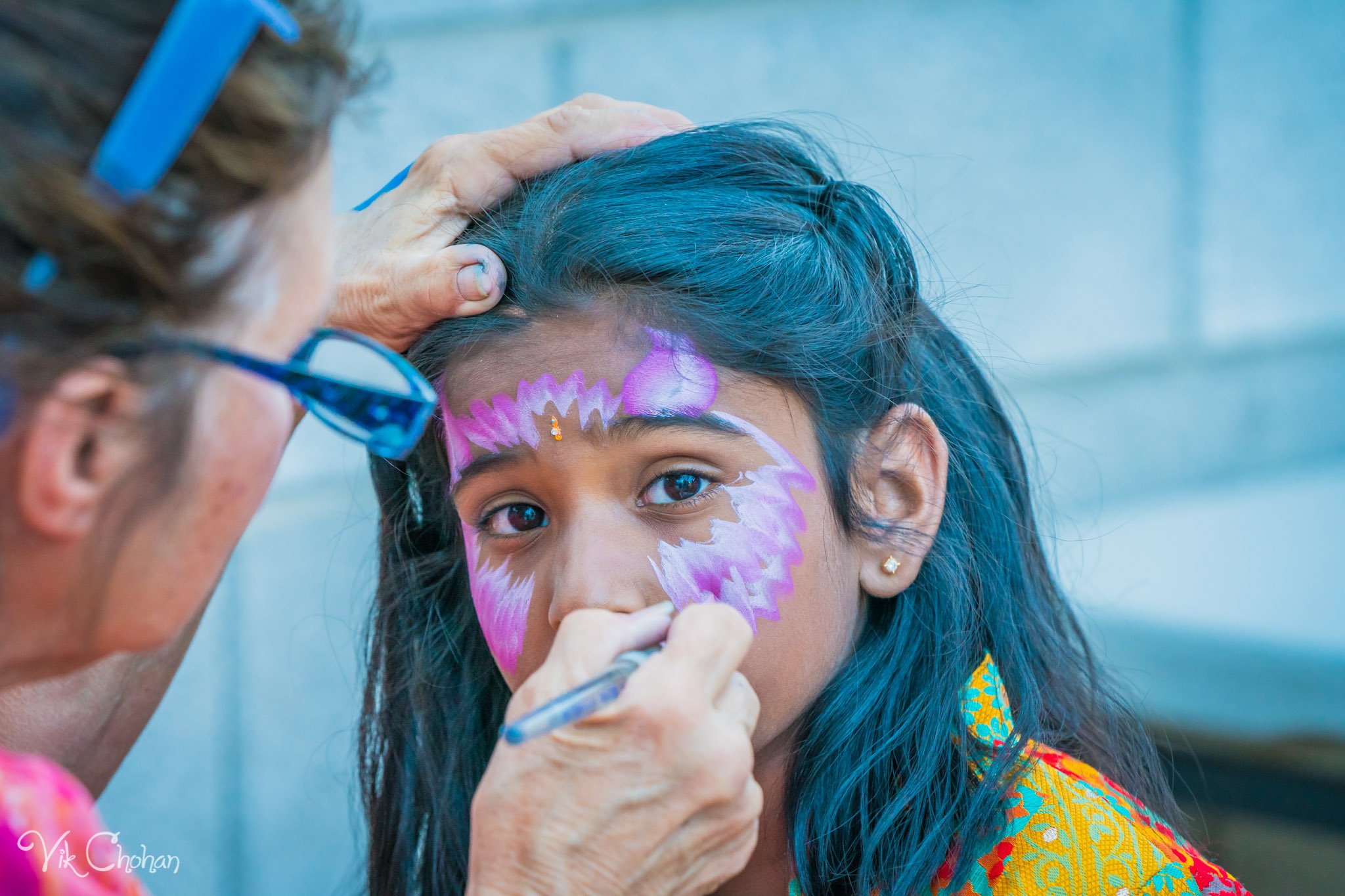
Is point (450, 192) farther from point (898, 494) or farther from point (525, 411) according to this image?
point (898, 494)

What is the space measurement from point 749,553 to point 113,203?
78 cm

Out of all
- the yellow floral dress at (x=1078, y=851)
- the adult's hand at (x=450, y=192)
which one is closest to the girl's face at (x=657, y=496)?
the adult's hand at (x=450, y=192)

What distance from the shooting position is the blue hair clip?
75 centimetres

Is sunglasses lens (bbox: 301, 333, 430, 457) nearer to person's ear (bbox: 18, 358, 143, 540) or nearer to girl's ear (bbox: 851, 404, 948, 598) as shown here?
person's ear (bbox: 18, 358, 143, 540)

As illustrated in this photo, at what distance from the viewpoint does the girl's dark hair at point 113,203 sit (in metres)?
0.74

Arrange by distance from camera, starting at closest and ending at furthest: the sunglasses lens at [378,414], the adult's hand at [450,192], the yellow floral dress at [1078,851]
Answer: the sunglasses lens at [378,414], the yellow floral dress at [1078,851], the adult's hand at [450,192]

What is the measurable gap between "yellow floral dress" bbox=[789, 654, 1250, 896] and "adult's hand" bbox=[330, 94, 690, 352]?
89cm

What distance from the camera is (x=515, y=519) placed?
144 centimetres

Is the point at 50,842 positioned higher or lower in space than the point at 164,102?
lower

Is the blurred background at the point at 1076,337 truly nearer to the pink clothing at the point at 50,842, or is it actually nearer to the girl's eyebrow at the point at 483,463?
the girl's eyebrow at the point at 483,463

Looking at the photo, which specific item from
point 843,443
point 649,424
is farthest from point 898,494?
point 649,424

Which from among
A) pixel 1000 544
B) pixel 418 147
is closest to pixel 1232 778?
pixel 1000 544

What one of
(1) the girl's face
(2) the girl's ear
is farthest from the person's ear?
(2) the girl's ear

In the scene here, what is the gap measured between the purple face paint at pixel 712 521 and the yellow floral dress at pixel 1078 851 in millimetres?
364
